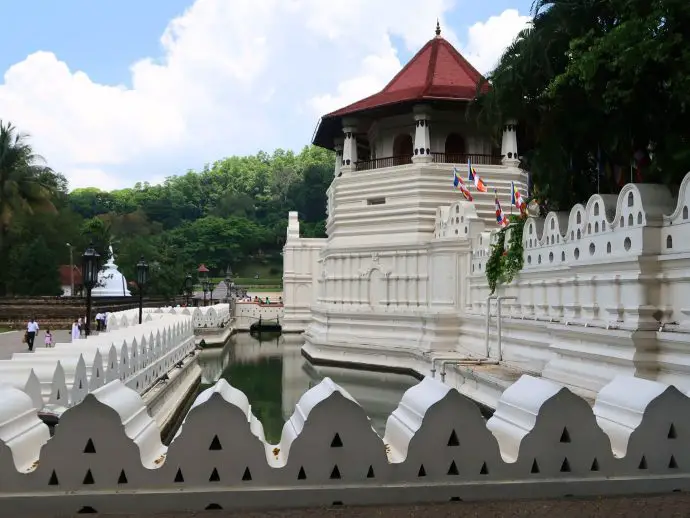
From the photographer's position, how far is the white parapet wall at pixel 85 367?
860cm

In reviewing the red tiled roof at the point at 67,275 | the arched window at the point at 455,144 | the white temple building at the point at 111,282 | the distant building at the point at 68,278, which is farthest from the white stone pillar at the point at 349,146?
the red tiled roof at the point at 67,275

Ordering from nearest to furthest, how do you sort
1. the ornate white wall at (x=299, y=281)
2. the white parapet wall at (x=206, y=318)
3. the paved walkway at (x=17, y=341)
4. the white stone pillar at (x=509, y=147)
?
the paved walkway at (x=17, y=341), the white stone pillar at (x=509, y=147), the white parapet wall at (x=206, y=318), the ornate white wall at (x=299, y=281)

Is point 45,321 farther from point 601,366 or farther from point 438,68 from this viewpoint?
point 601,366

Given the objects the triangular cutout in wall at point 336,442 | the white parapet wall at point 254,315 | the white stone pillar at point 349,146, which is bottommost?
the white parapet wall at point 254,315

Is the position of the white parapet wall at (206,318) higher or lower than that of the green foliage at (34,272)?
lower

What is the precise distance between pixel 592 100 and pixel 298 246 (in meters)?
29.6

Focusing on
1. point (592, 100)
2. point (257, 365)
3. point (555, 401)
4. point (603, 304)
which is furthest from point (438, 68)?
point (555, 401)

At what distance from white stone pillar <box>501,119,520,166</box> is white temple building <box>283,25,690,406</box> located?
0.15 feet

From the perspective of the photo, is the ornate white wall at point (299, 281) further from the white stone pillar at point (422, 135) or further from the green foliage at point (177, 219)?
the white stone pillar at point (422, 135)

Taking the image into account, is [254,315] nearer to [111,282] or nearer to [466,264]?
[111,282]

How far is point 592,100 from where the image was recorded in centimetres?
1316

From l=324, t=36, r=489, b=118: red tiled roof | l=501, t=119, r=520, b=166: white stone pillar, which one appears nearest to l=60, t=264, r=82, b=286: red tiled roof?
l=324, t=36, r=489, b=118: red tiled roof

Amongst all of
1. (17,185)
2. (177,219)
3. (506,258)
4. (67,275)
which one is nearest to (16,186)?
(17,185)

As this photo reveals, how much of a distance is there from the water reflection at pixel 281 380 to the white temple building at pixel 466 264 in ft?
4.03
